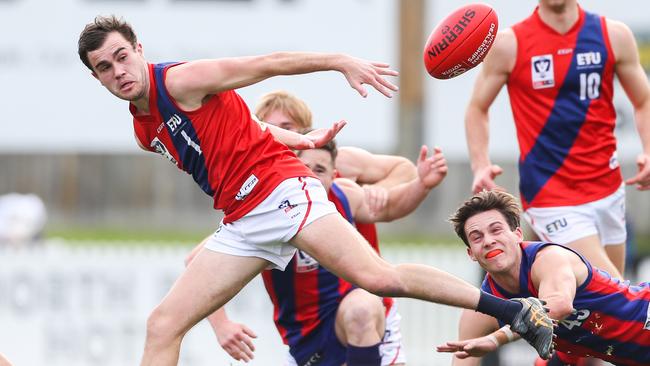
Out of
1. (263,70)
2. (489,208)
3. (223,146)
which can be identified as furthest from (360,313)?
(263,70)

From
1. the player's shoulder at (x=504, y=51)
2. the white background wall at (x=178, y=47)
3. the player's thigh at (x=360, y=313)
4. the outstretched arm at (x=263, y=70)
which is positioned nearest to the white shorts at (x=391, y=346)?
the player's thigh at (x=360, y=313)

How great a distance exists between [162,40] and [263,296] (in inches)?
157

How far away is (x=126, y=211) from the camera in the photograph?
50.3ft

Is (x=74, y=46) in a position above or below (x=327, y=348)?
above

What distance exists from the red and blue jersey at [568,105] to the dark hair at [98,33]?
2.34 m

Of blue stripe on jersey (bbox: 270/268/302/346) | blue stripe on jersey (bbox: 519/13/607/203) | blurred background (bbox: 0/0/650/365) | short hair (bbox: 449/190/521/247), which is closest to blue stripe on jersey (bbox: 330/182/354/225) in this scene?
blue stripe on jersey (bbox: 270/268/302/346)

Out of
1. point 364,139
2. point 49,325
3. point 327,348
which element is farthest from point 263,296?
point 327,348

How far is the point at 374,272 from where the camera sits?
5258 mm

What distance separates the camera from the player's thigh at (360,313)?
6230 millimetres

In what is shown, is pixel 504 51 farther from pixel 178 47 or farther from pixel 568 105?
pixel 178 47

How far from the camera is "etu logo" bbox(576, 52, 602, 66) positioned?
6.68 metres

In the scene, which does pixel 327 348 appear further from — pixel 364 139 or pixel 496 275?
pixel 364 139

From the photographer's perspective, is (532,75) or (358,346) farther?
(532,75)

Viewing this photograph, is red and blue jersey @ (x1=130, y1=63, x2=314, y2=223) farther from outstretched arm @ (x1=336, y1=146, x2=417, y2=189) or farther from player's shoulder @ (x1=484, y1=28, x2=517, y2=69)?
player's shoulder @ (x1=484, y1=28, x2=517, y2=69)
